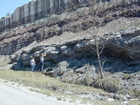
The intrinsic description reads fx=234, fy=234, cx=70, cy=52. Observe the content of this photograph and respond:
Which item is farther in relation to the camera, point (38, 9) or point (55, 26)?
point (38, 9)

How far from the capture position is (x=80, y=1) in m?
24.7

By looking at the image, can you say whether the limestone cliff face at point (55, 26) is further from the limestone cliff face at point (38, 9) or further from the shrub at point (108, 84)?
the shrub at point (108, 84)

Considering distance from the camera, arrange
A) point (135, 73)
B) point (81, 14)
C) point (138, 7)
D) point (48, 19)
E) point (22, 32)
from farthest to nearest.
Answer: point (22, 32) < point (48, 19) < point (81, 14) < point (138, 7) < point (135, 73)

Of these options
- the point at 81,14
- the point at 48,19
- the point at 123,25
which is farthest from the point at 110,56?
the point at 48,19

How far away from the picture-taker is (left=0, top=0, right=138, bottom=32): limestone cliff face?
25.3 metres

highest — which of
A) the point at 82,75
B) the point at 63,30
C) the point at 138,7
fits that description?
the point at 138,7

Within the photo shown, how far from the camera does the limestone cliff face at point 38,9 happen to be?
25312mm

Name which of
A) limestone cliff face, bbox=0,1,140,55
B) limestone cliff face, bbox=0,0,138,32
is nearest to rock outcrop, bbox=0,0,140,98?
limestone cliff face, bbox=0,1,140,55

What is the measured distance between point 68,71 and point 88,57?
1898 mm

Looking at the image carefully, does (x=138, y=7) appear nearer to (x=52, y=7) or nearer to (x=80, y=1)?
(x=80, y=1)

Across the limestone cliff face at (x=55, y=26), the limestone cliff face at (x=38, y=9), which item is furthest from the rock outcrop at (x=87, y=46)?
the limestone cliff face at (x=38, y=9)

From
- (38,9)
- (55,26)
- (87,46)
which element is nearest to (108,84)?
(87,46)

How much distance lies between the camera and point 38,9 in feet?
108

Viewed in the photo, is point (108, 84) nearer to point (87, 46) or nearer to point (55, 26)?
point (87, 46)
